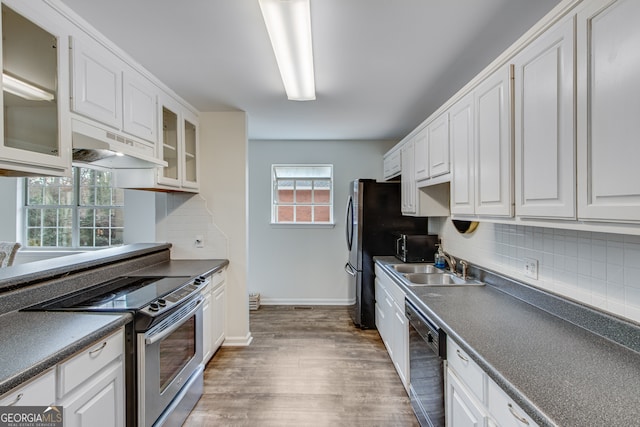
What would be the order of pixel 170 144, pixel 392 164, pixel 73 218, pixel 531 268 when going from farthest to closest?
1. pixel 73 218
2. pixel 392 164
3. pixel 170 144
4. pixel 531 268

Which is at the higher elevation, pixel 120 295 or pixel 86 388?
pixel 120 295

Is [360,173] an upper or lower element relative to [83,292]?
upper

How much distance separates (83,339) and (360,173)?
3666 mm

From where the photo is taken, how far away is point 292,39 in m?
1.63

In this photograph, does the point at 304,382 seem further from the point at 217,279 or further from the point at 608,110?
the point at 608,110

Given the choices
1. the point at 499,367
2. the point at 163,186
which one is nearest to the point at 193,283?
the point at 163,186

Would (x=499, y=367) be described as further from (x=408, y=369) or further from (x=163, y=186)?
(x=163, y=186)

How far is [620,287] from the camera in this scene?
122 centimetres

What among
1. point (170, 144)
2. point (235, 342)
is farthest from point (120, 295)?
point (235, 342)

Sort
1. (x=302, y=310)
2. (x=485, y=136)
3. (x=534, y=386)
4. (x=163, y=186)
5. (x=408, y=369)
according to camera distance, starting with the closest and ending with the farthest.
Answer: (x=534, y=386), (x=485, y=136), (x=408, y=369), (x=163, y=186), (x=302, y=310)

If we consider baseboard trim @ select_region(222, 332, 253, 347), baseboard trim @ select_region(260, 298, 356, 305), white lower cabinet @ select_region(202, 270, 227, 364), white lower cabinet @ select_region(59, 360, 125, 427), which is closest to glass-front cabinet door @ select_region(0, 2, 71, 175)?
white lower cabinet @ select_region(59, 360, 125, 427)

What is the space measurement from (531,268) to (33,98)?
9.11 ft

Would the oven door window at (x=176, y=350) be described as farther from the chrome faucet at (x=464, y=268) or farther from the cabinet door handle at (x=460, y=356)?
the chrome faucet at (x=464, y=268)

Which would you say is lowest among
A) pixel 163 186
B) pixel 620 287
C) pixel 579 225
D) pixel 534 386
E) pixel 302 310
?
pixel 302 310
